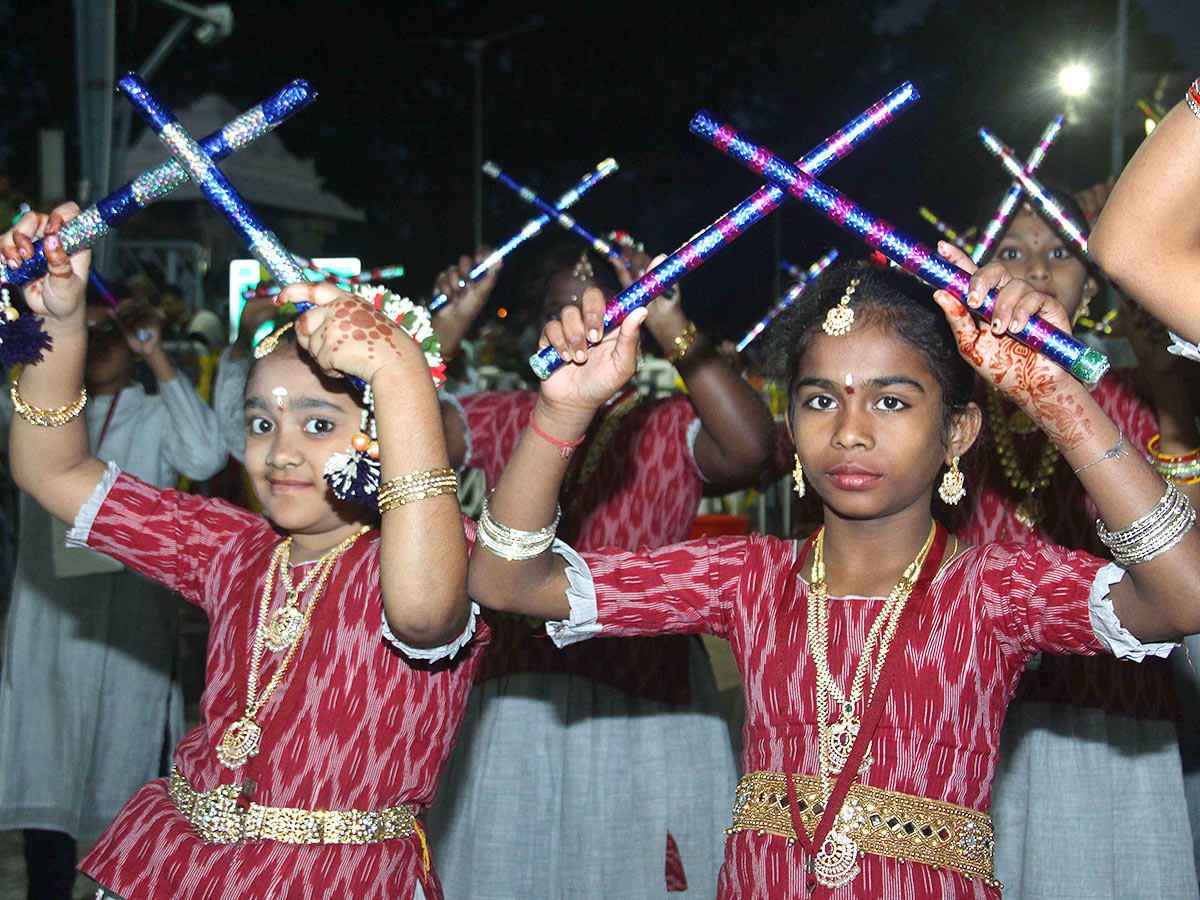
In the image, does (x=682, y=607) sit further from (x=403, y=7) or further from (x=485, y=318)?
(x=403, y=7)

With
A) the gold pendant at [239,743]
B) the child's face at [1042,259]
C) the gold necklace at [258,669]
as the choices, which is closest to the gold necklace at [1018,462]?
the child's face at [1042,259]

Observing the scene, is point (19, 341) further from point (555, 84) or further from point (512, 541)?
point (555, 84)

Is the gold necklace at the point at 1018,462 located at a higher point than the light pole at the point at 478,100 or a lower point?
lower

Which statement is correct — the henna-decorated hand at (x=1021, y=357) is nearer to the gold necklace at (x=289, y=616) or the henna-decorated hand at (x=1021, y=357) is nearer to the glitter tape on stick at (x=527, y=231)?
the gold necklace at (x=289, y=616)

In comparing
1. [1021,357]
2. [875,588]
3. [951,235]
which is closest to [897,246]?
[1021,357]

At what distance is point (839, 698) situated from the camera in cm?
213

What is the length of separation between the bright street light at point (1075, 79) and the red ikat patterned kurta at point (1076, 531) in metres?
15.7

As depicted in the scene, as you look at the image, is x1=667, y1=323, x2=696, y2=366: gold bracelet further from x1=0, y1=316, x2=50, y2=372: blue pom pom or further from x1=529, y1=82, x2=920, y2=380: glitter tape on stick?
x1=0, y1=316, x2=50, y2=372: blue pom pom

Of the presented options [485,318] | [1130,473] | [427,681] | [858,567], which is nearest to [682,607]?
[858,567]

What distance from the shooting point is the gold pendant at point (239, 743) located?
86.4 inches

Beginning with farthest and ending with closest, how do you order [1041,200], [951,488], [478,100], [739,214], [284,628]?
[478,100] → [1041,200] → [284,628] → [951,488] → [739,214]

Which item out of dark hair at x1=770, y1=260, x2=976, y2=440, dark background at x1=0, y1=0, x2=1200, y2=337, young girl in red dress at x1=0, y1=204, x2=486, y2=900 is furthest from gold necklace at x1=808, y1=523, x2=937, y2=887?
dark background at x1=0, y1=0, x2=1200, y2=337

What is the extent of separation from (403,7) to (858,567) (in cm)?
2439

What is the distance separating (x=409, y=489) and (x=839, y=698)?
2.60 feet
